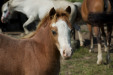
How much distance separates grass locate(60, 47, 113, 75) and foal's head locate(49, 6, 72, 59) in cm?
217

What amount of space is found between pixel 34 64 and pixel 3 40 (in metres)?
0.52

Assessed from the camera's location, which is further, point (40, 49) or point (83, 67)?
point (83, 67)

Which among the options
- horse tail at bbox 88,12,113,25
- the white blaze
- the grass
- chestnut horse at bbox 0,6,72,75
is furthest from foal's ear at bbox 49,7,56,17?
the grass

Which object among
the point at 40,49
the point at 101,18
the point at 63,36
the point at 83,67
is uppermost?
the point at 101,18

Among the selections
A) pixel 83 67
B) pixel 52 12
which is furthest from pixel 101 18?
pixel 83 67

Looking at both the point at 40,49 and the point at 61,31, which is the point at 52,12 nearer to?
the point at 61,31

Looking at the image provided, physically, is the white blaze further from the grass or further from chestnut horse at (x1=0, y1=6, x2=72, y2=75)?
the grass

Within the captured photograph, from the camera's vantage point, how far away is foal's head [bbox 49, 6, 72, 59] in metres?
2.80

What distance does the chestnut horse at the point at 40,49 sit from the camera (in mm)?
2936

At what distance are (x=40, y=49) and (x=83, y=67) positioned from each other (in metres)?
2.51

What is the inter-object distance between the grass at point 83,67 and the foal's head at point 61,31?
2.17 meters

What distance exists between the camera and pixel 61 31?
2885 mm

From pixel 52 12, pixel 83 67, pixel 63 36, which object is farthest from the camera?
pixel 83 67

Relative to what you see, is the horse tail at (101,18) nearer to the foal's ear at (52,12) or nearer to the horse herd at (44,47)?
the horse herd at (44,47)
